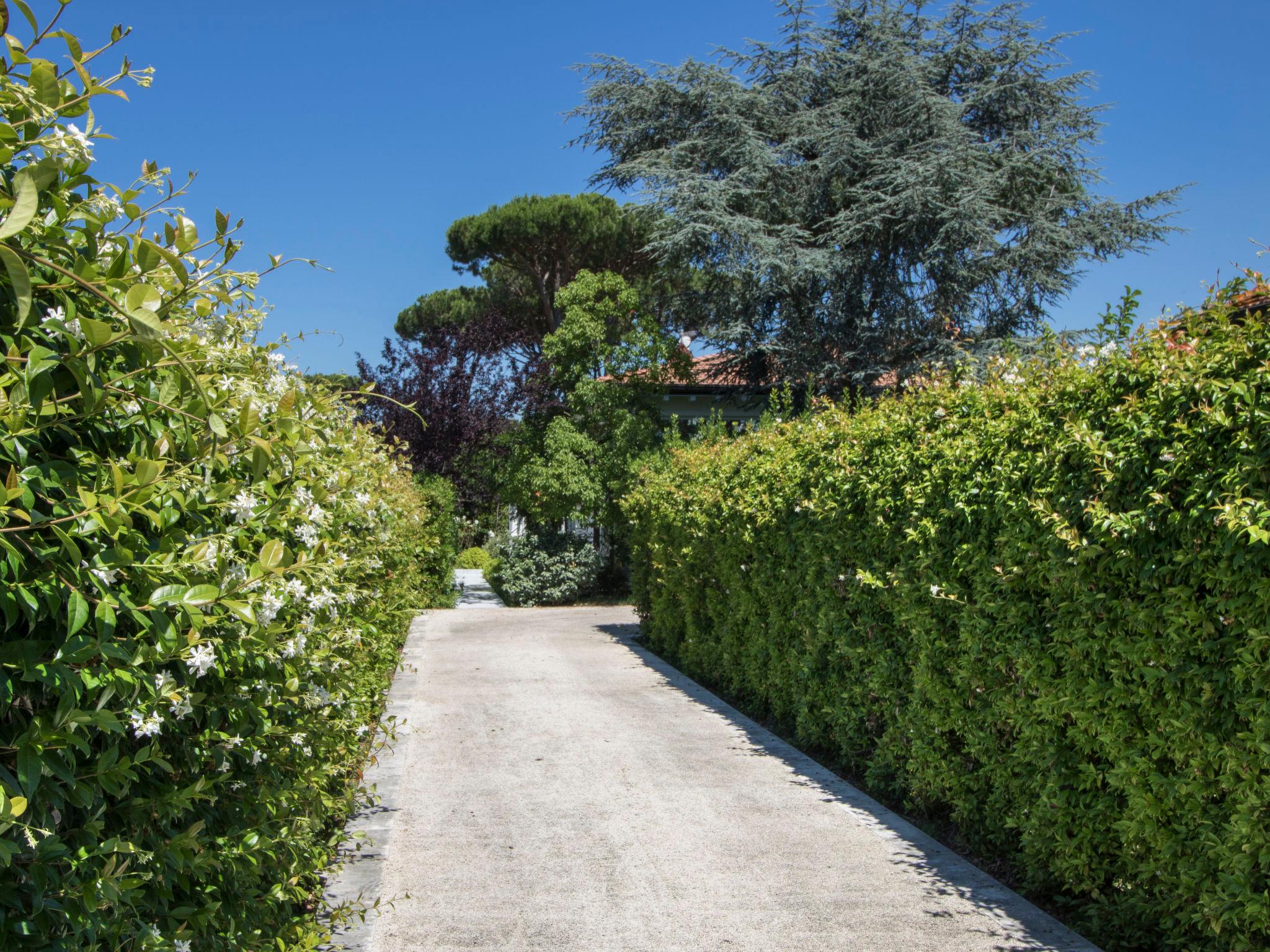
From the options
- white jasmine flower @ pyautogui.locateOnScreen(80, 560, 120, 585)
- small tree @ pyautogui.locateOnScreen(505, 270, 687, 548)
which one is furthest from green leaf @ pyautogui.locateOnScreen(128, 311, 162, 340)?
small tree @ pyautogui.locateOnScreen(505, 270, 687, 548)

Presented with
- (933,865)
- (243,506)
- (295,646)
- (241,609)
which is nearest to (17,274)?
(241,609)

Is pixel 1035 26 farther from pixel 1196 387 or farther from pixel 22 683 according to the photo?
pixel 22 683

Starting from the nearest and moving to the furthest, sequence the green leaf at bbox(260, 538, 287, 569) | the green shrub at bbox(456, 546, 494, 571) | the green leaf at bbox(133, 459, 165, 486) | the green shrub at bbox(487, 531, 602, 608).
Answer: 1. the green leaf at bbox(133, 459, 165, 486)
2. the green leaf at bbox(260, 538, 287, 569)
3. the green shrub at bbox(487, 531, 602, 608)
4. the green shrub at bbox(456, 546, 494, 571)

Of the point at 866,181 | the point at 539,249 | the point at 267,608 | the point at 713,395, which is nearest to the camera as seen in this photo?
A: the point at 267,608

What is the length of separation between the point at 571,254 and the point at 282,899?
1038 inches

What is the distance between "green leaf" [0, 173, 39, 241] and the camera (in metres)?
1.54

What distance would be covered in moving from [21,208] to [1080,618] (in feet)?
13.0

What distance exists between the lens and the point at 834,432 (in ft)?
23.4

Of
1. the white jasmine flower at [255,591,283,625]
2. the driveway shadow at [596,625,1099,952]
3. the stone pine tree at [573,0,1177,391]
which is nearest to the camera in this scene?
the white jasmine flower at [255,591,283,625]

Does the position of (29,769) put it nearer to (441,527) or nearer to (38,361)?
(38,361)

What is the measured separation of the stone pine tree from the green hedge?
13051 mm

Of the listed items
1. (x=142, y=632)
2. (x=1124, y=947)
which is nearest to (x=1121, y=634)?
(x=1124, y=947)

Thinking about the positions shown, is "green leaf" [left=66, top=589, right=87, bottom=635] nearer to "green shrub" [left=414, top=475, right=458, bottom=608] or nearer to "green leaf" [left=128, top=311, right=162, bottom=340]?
"green leaf" [left=128, top=311, right=162, bottom=340]

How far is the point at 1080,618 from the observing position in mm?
4062
